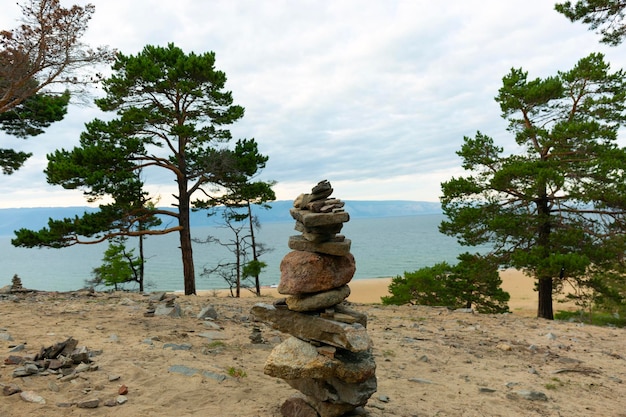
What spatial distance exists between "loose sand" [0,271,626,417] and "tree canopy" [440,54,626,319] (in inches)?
148

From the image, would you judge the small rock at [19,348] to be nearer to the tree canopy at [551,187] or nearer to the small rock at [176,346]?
the small rock at [176,346]

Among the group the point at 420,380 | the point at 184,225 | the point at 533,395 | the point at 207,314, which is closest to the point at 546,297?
the point at 533,395

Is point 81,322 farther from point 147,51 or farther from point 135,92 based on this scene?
point 147,51

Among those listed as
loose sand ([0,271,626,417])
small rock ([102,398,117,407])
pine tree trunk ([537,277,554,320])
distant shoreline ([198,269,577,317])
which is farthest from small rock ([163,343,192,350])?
distant shoreline ([198,269,577,317])

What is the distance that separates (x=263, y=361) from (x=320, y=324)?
3222 millimetres

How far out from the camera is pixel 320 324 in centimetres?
554

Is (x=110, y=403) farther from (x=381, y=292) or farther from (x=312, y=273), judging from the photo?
(x=381, y=292)

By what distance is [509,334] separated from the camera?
458 inches

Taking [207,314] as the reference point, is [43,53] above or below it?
above

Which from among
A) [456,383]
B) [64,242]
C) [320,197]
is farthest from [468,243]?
[64,242]

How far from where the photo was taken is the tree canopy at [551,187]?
14688 mm

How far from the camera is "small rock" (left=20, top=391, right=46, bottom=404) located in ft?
17.3

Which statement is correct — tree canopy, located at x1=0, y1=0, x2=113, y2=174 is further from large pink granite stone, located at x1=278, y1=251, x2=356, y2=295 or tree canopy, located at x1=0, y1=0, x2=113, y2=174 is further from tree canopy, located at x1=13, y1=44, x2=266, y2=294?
large pink granite stone, located at x1=278, y1=251, x2=356, y2=295

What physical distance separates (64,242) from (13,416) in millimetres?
13722
